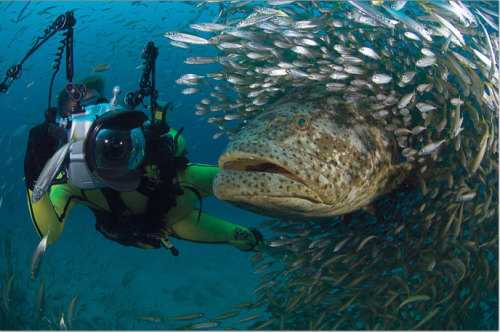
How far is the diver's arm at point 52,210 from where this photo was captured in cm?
433

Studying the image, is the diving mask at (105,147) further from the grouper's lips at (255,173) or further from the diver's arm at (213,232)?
the diver's arm at (213,232)

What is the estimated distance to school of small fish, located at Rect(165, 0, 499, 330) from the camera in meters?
4.02

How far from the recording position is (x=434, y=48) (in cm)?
435

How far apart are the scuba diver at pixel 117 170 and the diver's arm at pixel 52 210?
0.04 feet

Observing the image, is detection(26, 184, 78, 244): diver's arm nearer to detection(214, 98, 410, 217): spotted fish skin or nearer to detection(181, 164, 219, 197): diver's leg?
detection(181, 164, 219, 197): diver's leg

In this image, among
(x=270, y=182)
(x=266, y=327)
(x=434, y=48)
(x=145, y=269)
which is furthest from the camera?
(x=145, y=269)

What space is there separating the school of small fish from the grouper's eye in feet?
1.77

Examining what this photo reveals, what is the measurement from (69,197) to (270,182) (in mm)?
2737

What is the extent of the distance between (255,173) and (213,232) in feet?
8.92

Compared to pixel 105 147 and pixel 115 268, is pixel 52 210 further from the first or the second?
pixel 115 268

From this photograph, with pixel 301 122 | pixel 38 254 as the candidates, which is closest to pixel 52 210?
pixel 38 254

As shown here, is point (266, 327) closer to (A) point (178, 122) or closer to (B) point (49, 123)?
(B) point (49, 123)

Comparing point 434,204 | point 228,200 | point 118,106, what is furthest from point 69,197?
point 434,204

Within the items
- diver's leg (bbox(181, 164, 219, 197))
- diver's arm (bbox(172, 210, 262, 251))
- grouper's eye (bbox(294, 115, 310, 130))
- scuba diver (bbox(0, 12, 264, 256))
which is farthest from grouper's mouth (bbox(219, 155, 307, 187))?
diver's arm (bbox(172, 210, 262, 251))
